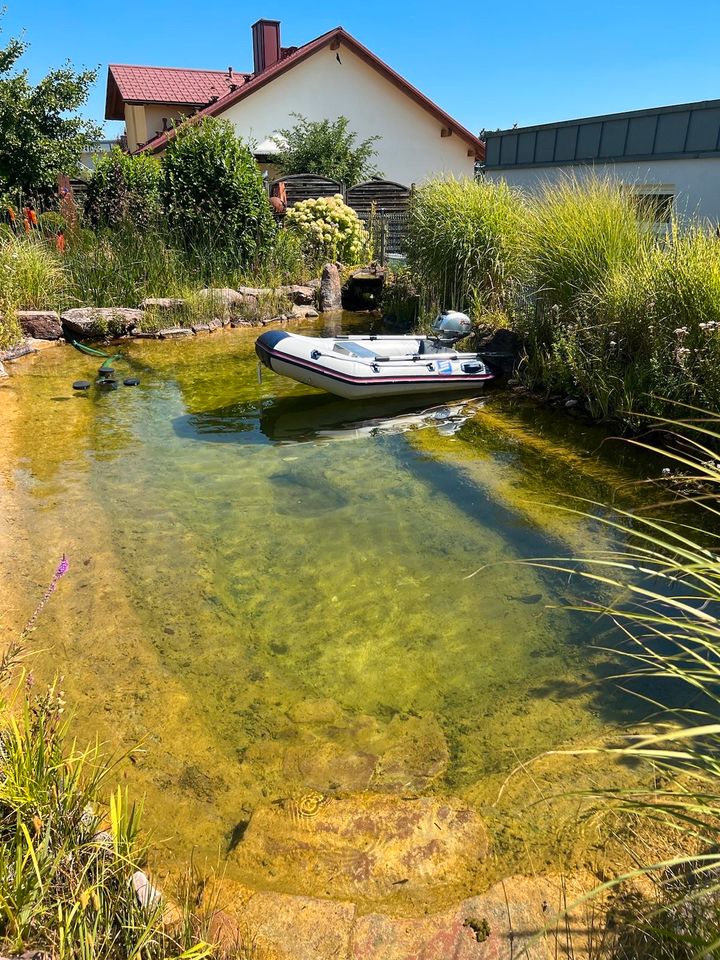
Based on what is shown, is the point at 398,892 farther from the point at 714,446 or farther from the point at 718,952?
the point at 714,446

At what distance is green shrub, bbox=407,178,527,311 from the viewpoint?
9.33 meters

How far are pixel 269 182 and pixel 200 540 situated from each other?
1418 centimetres

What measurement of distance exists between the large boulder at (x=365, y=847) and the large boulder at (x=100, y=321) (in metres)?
9.41

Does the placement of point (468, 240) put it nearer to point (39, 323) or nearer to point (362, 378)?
point (362, 378)

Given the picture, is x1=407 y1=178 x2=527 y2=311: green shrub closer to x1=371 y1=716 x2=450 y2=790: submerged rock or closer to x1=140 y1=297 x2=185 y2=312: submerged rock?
x1=140 y1=297 x2=185 y2=312: submerged rock

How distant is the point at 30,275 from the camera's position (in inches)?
412

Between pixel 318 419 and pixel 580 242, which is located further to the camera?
pixel 318 419

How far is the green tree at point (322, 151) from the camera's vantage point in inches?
759

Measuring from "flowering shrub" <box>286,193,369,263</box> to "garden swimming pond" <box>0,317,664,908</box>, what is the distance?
322 inches

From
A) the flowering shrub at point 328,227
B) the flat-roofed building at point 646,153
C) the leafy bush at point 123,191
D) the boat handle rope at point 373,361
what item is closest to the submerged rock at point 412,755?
the boat handle rope at point 373,361

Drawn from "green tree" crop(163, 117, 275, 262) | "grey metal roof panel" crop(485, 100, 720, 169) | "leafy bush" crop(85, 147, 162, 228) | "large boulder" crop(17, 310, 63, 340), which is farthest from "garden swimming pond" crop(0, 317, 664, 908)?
"green tree" crop(163, 117, 275, 262)

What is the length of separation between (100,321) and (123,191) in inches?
118

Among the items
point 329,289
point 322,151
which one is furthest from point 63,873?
point 322,151

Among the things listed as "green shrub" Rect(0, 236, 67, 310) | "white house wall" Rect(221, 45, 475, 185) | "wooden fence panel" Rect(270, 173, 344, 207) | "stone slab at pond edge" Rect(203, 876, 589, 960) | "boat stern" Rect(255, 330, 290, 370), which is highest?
"white house wall" Rect(221, 45, 475, 185)
